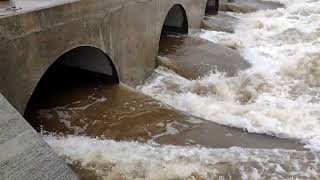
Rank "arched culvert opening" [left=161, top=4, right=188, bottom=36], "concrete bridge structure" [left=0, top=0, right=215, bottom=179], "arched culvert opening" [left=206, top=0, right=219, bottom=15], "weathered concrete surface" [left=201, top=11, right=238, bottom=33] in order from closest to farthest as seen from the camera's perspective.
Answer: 1. "concrete bridge structure" [left=0, top=0, right=215, bottom=179]
2. "arched culvert opening" [left=161, top=4, right=188, bottom=36]
3. "weathered concrete surface" [left=201, top=11, right=238, bottom=33]
4. "arched culvert opening" [left=206, top=0, right=219, bottom=15]

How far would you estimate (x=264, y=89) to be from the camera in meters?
8.89

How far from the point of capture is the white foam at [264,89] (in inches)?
279

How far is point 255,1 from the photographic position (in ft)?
65.5

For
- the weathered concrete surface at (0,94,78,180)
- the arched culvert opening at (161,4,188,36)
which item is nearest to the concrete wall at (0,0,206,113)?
the weathered concrete surface at (0,94,78,180)

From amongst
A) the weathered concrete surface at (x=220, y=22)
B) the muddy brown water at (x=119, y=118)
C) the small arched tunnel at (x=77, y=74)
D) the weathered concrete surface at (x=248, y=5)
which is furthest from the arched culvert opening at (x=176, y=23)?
the muddy brown water at (x=119, y=118)

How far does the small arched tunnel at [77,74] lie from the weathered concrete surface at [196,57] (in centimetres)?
218

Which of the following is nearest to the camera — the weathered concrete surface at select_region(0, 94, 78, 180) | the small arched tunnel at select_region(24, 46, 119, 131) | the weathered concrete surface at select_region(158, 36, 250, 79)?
the weathered concrete surface at select_region(0, 94, 78, 180)

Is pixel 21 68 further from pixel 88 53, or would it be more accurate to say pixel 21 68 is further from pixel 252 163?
pixel 252 163

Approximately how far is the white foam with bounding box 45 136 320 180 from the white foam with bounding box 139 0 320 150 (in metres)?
0.95

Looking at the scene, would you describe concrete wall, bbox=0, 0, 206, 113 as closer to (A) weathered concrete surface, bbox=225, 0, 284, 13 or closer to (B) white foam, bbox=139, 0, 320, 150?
(B) white foam, bbox=139, 0, 320, 150

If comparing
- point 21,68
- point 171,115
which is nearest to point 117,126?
point 171,115

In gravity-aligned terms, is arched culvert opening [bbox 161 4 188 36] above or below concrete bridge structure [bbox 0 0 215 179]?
below

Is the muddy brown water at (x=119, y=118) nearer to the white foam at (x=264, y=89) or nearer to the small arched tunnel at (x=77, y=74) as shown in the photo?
the small arched tunnel at (x=77, y=74)

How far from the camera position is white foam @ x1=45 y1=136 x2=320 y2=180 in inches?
201
